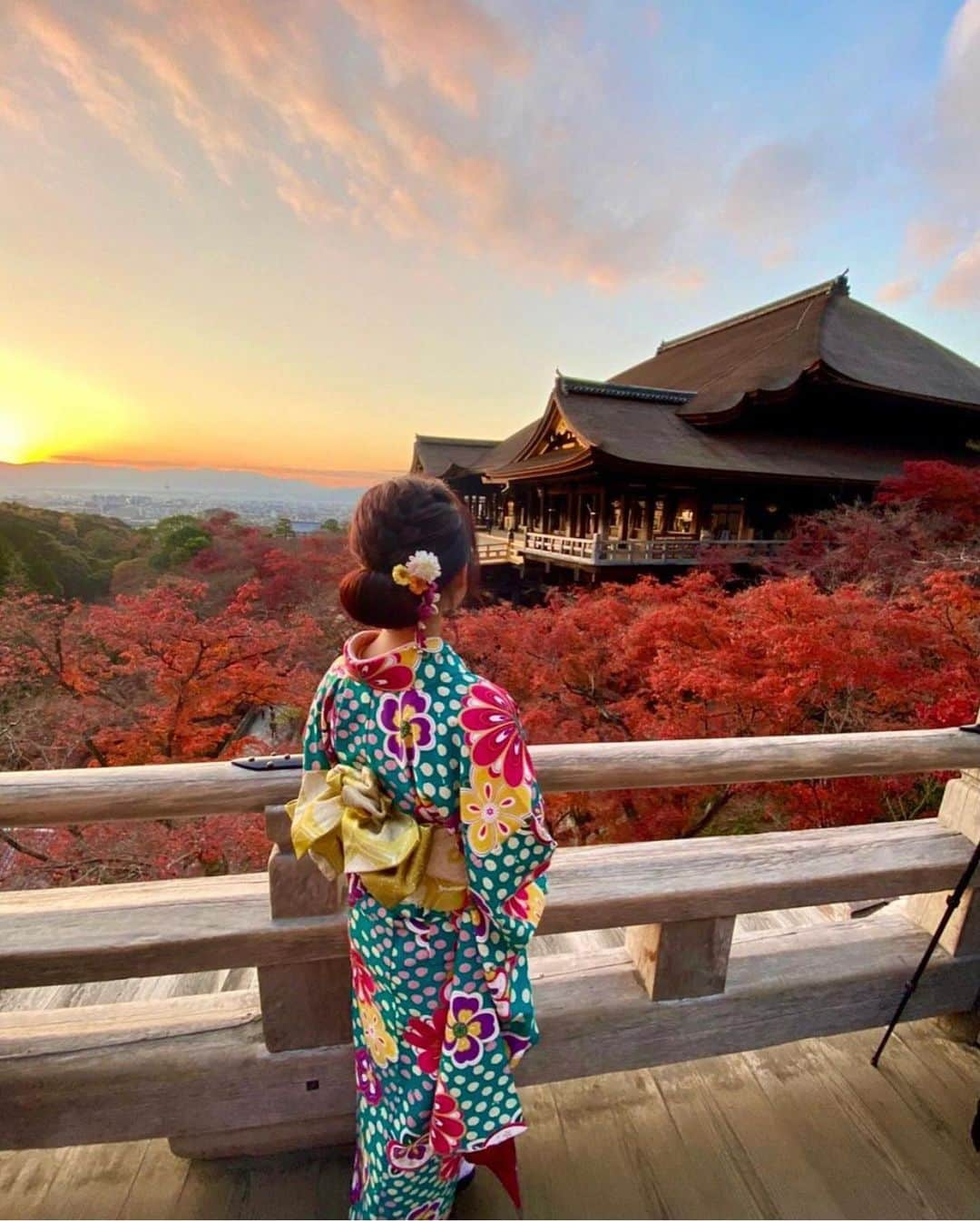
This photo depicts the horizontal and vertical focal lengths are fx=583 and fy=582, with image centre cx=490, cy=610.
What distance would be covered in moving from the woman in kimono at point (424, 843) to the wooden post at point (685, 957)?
0.46 metres

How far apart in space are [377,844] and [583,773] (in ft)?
1.46

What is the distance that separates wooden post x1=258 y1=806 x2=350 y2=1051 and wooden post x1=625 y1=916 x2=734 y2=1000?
645 mm

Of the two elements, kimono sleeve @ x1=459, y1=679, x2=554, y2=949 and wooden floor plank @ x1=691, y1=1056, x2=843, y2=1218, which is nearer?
kimono sleeve @ x1=459, y1=679, x2=554, y2=949

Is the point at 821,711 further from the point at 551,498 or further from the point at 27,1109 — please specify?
the point at 551,498

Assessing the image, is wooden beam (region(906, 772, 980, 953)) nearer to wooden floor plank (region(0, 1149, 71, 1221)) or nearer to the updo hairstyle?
the updo hairstyle

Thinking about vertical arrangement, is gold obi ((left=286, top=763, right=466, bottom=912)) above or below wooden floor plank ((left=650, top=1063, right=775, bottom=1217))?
above

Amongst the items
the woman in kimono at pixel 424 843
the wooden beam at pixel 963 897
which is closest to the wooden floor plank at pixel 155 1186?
the woman in kimono at pixel 424 843

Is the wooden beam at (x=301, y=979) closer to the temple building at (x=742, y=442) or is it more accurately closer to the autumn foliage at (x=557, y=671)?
the autumn foliage at (x=557, y=671)

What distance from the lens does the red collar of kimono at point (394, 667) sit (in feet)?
2.69

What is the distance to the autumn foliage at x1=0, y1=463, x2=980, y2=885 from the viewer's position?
165 inches

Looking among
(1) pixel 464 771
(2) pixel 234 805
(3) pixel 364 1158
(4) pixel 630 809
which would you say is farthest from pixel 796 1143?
(4) pixel 630 809

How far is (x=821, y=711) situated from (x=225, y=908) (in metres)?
4.82

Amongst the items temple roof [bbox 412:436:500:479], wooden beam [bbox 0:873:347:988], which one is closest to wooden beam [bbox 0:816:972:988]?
wooden beam [bbox 0:873:347:988]

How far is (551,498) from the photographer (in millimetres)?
14062
